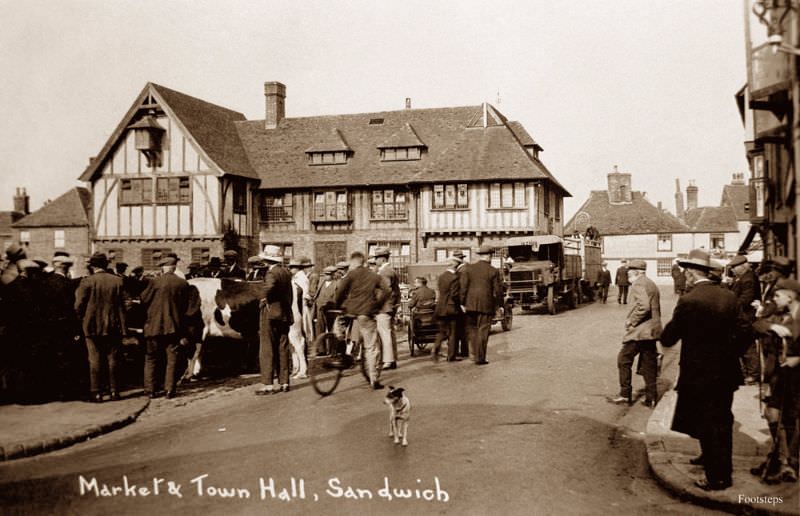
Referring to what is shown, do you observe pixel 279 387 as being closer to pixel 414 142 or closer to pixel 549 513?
pixel 549 513

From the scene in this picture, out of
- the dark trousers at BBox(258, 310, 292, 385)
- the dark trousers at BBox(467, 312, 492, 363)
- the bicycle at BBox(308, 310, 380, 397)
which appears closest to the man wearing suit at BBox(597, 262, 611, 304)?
the dark trousers at BBox(467, 312, 492, 363)

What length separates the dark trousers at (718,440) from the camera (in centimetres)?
553

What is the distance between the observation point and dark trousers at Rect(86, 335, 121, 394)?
9.74 meters

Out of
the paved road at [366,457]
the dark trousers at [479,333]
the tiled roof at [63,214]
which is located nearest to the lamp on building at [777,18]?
the paved road at [366,457]

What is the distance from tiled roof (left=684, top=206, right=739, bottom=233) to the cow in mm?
49636

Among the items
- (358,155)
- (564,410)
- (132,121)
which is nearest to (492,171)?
(358,155)

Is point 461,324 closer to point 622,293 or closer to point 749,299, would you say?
point 749,299

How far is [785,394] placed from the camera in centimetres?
561

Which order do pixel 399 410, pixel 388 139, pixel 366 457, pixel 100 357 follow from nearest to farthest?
pixel 366 457
pixel 399 410
pixel 100 357
pixel 388 139

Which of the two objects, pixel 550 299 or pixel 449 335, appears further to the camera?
pixel 550 299

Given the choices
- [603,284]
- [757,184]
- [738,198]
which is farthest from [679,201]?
[757,184]

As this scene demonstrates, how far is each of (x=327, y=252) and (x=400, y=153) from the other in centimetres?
610

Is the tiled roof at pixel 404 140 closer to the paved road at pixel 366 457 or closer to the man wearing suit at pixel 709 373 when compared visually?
the paved road at pixel 366 457

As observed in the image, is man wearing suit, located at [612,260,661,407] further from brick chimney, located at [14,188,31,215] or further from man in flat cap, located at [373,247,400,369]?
brick chimney, located at [14,188,31,215]
